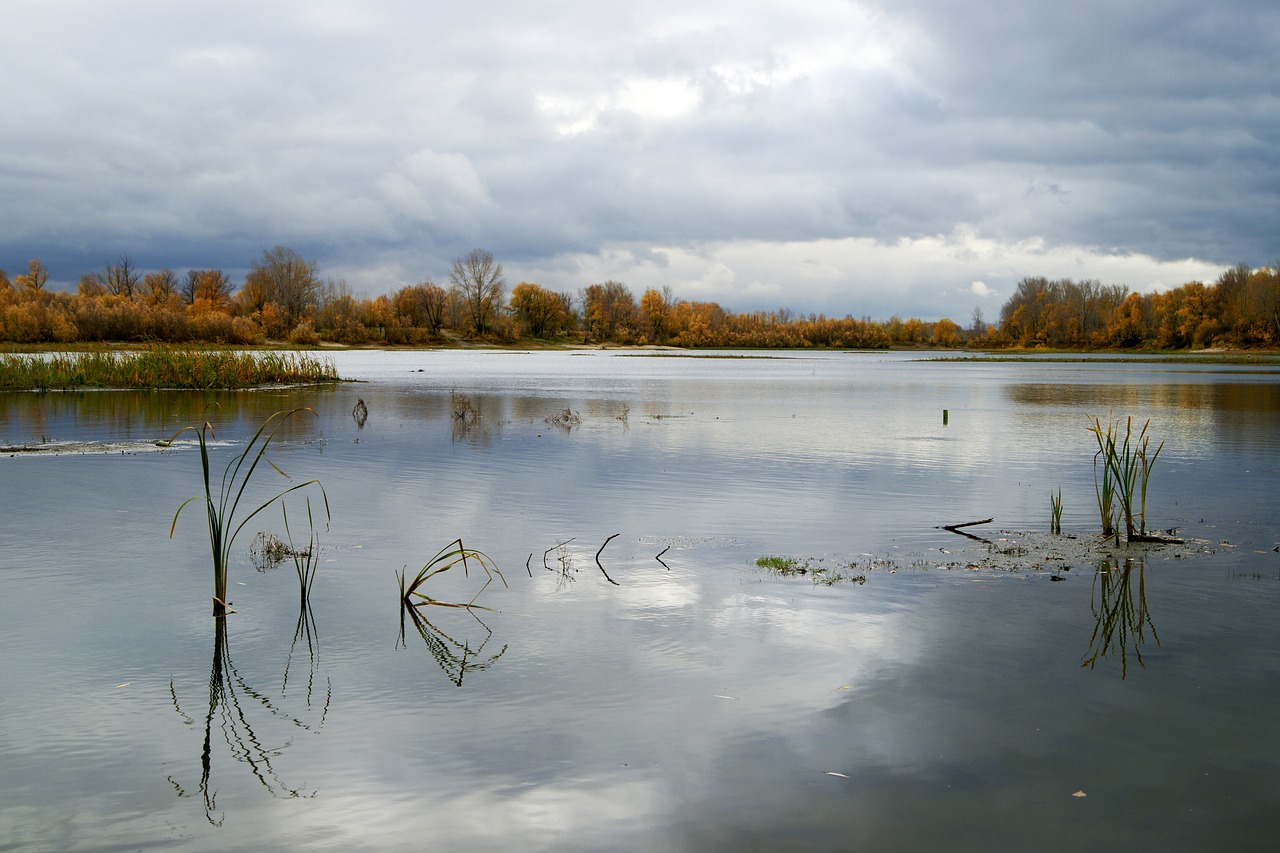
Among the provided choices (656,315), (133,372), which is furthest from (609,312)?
(133,372)

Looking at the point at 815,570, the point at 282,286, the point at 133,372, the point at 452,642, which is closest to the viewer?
the point at 452,642

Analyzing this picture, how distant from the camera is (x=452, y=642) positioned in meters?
8.17

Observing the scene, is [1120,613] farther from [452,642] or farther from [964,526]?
[452,642]

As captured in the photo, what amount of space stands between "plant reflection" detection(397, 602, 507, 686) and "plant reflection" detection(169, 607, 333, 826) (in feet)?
2.87

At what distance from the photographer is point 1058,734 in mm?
6250

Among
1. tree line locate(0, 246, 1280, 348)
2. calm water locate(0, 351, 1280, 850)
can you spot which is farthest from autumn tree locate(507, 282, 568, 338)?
calm water locate(0, 351, 1280, 850)

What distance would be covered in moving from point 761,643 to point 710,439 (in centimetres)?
1599

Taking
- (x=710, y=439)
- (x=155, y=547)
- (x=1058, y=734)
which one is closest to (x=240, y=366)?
(x=710, y=439)

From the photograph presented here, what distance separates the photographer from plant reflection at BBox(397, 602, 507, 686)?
7.53 m

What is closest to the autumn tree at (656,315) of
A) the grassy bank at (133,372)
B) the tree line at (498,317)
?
the tree line at (498,317)

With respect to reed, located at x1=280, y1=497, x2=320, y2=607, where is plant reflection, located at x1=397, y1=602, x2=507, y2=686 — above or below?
below

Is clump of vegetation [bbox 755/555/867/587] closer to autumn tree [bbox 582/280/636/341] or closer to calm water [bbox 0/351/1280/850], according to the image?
calm water [bbox 0/351/1280/850]

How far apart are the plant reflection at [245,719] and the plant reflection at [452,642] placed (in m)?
0.87

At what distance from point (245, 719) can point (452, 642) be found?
1928 mm
